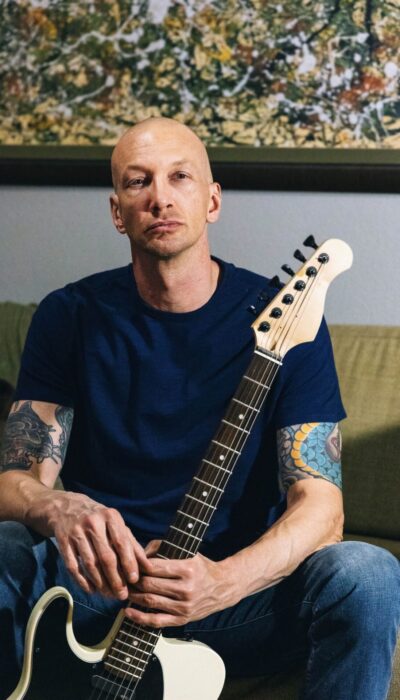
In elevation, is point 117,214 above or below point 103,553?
above

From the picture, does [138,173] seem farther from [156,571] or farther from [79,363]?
[156,571]

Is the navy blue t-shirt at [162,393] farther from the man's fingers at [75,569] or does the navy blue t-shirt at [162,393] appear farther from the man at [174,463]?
the man's fingers at [75,569]

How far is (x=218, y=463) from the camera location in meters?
1.52

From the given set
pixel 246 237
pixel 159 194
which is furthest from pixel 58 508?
pixel 246 237

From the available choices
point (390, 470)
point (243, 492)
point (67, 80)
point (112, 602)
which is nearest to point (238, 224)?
point (67, 80)

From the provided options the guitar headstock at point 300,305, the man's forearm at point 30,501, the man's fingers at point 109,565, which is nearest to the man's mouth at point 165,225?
the guitar headstock at point 300,305

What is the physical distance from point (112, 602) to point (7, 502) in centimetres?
23

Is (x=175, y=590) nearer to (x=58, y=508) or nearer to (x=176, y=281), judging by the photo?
(x=58, y=508)

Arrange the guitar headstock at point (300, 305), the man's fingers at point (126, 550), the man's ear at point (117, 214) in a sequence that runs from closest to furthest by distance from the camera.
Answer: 1. the man's fingers at point (126, 550)
2. the guitar headstock at point (300, 305)
3. the man's ear at point (117, 214)

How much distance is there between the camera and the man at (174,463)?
4.62 feet

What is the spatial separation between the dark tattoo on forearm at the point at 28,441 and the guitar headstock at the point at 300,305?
42 cm

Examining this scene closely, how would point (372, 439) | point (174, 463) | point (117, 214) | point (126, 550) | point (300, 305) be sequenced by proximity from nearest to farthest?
1. point (126, 550)
2. point (300, 305)
3. point (174, 463)
4. point (117, 214)
5. point (372, 439)

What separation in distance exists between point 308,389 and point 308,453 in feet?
0.37

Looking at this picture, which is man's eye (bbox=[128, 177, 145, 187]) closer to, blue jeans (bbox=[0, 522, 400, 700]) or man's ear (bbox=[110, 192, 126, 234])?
man's ear (bbox=[110, 192, 126, 234])
